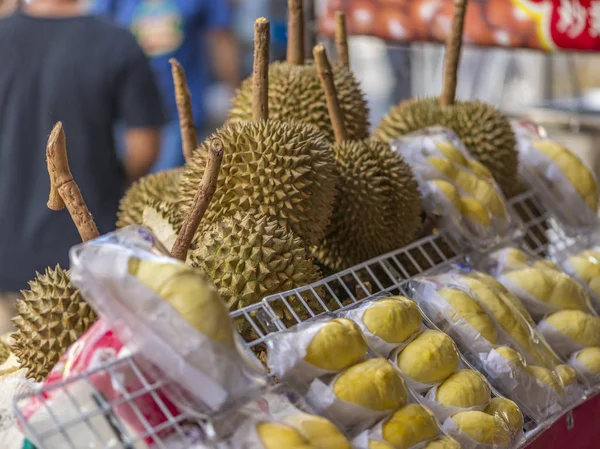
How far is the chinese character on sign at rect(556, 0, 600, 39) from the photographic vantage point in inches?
76.7

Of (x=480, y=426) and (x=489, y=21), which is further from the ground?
(x=489, y=21)

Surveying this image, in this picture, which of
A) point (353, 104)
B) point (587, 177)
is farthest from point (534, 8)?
point (353, 104)

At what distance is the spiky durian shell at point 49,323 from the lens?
973 millimetres

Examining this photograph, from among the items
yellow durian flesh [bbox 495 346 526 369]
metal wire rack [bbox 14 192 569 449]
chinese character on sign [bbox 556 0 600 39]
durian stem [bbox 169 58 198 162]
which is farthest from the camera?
chinese character on sign [bbox 556 0 600 39]

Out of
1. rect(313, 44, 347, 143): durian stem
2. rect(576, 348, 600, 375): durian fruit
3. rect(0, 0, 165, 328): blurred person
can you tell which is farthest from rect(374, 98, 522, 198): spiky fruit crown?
rect(0, 0, 165, 328): blurred person

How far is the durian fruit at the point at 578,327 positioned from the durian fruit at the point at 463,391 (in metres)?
0.30

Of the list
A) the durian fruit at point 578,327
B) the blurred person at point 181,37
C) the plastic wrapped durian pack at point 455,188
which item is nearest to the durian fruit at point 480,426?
the durian fruit at point 578,327

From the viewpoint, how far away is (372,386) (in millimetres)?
856

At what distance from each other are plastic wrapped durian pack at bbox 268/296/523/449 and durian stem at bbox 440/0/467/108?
73 cm

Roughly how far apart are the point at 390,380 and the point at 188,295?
27cm

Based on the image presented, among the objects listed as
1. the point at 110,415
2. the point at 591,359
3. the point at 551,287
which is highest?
the point at 110,415

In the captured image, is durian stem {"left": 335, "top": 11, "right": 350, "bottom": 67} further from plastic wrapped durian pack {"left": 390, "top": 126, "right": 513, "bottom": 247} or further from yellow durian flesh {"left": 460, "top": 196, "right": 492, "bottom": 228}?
yellow durian flesh {"left": 460, "top": 196, "right": 492, "bottom": 228}

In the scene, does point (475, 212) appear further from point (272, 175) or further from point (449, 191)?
point (272, 175)

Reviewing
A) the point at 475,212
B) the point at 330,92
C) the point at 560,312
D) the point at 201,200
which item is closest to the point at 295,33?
the point at 330,92
